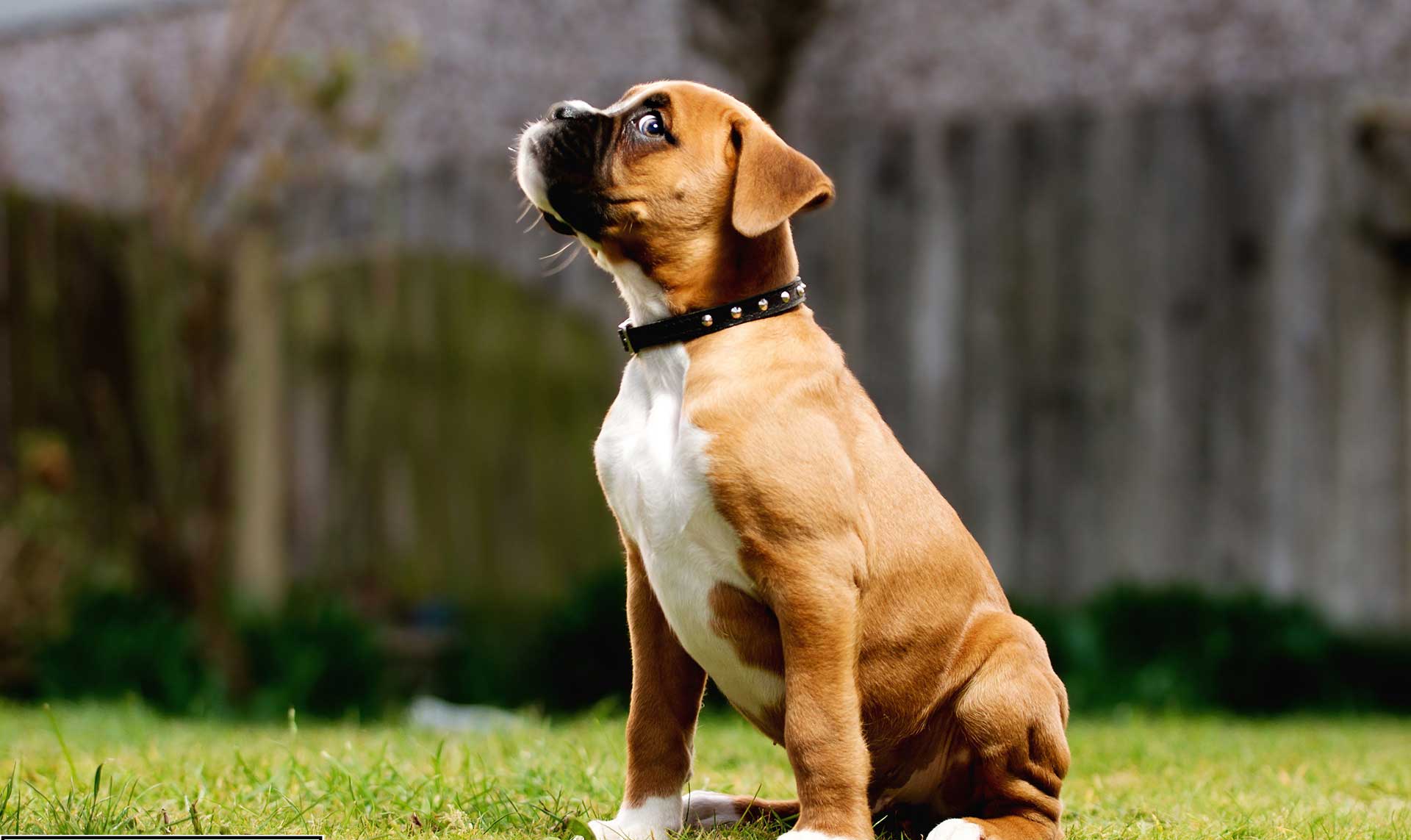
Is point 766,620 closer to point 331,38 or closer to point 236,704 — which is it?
point 236,704

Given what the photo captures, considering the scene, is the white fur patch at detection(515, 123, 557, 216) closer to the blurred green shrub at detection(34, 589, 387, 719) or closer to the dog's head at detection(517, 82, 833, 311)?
the dog's head at detection(517, 82, 833, 311)

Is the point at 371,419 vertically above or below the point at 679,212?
below

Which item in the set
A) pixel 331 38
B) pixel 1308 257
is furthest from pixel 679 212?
pixel 331 38

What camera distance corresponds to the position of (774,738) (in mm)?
2812

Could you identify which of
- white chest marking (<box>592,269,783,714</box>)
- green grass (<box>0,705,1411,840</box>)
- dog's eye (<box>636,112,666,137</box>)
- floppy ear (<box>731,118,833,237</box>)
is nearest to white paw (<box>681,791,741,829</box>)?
green grass (<box>0,705,1411,840</box>)

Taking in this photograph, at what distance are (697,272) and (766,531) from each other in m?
0.55

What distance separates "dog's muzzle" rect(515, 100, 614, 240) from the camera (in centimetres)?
271

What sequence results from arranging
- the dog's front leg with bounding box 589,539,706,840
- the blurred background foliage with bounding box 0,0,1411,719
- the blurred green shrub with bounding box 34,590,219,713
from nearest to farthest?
the dog's front leg with bounding box 589,539,706,840, the blurred background foliage with bounding box 0,0,1411,719, the blurred green shrub with bounding box 34,590,219,713

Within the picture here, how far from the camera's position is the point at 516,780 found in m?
3.33

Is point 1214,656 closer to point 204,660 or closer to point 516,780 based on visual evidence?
point 516,780

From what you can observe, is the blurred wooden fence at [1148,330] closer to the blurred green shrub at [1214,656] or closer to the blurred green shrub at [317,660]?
the blurred green shrub at [1214,656]

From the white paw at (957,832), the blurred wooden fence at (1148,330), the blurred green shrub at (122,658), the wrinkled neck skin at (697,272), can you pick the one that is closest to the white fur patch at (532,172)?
the wrinkled neck skin at (697,272)

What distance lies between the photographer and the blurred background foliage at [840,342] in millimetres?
6316

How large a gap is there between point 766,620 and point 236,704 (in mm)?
4940
